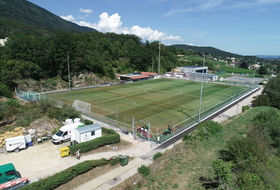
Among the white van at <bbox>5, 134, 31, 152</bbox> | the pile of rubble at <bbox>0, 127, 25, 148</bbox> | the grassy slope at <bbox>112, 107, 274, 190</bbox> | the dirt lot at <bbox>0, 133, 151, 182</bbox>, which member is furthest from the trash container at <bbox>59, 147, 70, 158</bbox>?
the grassy slope at <bbox>112, 107, 274, 190</bbox>

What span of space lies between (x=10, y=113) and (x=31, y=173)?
18003mm

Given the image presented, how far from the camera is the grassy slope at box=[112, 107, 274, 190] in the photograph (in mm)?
13875

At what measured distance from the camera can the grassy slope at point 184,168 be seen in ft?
45.5

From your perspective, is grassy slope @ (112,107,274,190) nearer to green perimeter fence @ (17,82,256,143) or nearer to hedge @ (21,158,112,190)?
hedge @ (21,158,112,190)

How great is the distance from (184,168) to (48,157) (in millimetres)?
14540

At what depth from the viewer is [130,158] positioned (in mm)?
20703

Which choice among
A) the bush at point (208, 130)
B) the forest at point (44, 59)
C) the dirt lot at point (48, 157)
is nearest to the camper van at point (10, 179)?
the dirt lot at point (48, 157)

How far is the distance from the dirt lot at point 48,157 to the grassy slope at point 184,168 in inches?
200

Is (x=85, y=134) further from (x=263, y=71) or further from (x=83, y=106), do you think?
(x=263, y=71)

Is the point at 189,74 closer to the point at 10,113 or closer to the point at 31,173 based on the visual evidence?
the point at 10,113

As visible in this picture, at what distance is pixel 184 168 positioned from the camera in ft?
52.9

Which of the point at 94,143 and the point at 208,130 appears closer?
the point at 94,143

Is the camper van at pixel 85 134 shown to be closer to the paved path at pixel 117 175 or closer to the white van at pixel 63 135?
the white van at pixel 63 135

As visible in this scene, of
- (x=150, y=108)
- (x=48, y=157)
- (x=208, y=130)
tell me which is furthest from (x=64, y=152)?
(x=150, y=108)
